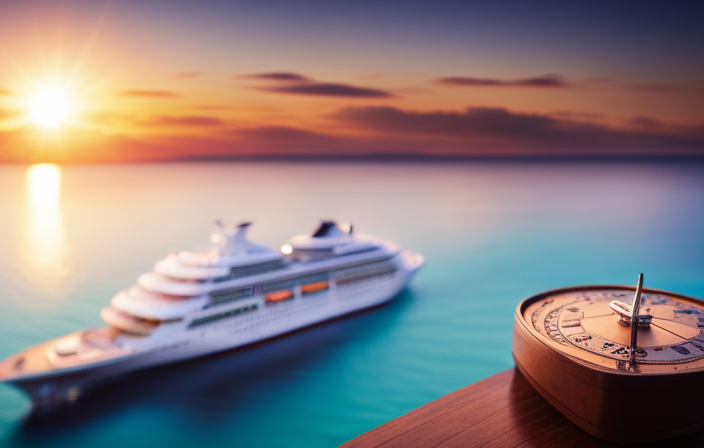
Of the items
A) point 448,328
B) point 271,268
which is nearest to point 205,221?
point 271,268

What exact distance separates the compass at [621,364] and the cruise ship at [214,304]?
27.6 ft

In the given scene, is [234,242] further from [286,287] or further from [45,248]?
[45,248]

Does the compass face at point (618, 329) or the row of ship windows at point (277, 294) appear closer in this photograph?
the compass face at point (618, 329)

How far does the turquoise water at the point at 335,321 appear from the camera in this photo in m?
8.30

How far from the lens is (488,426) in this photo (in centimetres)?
354

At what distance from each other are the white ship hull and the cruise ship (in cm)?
2

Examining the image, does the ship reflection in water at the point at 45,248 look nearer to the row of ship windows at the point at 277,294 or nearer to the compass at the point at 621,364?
the row of ship windows at the point at 277,294

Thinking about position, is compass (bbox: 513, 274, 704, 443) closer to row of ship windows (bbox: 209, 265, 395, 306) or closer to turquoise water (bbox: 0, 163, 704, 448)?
turquoise water (bbox: 0, 163, 704, 448)

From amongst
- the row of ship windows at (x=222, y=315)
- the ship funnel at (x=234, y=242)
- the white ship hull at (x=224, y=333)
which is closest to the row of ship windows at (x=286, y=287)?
the white ship hull at (x=224, y=333)

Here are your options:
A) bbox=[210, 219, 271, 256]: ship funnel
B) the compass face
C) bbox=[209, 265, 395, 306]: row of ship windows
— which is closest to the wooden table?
the compass face

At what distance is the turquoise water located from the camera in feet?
27.2

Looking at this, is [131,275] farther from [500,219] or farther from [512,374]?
[500,219]

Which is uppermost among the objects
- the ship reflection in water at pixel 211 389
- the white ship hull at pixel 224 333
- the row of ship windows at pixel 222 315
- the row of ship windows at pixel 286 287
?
the row of ship windows at pixel 286 287

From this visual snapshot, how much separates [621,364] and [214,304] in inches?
372
